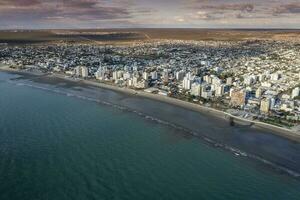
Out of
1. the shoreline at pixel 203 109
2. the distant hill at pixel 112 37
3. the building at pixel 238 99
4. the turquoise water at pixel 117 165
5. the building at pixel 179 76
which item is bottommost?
the turquoise water at pixel 117 165

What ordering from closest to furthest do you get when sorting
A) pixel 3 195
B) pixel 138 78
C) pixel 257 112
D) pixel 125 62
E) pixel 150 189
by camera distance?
pixel 3 195 → pixel 150 189 → pixel 257 112 → pixel 138 78 → pixel 125 62

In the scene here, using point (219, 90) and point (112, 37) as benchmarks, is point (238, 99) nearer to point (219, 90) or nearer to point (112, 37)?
point (219, 90)

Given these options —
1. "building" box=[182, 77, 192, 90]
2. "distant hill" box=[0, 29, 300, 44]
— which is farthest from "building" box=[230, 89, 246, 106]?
"distant hill" box=[0, 29, 300, 44]

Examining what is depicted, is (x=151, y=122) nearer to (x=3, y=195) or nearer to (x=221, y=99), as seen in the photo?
(x=221, y=99)

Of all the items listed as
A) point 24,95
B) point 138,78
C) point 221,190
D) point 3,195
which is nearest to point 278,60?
point 138,78

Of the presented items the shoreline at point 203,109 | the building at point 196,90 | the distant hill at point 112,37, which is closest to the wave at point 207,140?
the shoreline at point 203,109

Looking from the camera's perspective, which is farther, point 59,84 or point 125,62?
point 125,62

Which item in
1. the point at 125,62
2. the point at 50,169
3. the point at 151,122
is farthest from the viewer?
the point at 125,62

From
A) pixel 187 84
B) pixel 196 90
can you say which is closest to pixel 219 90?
pixel 196 90

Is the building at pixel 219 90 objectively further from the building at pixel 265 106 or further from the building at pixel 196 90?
the building at pixel 265 106
